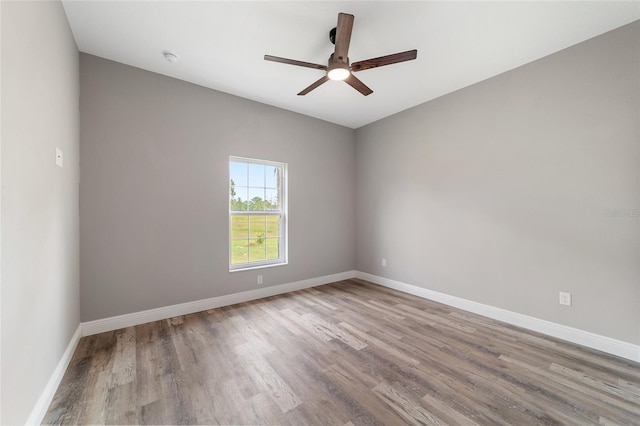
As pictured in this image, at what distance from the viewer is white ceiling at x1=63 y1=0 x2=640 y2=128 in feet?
6.57

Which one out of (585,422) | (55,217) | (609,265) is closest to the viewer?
(585,422)

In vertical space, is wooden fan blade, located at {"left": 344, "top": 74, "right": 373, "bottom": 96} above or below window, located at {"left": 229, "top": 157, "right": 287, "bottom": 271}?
Result: above

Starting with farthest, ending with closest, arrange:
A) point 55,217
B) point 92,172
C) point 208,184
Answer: point 208,184, point 92,172, point 55,217

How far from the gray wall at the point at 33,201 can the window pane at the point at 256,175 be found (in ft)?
6.39

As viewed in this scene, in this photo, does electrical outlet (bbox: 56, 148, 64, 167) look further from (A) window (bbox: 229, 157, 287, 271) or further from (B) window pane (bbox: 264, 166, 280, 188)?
(B) window pane (bbox: 264, 166, 280, 188)

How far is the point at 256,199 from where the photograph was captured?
149 inches

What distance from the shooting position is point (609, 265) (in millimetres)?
2258

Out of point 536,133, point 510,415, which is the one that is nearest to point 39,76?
point 510,415

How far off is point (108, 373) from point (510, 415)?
2859 millimetres

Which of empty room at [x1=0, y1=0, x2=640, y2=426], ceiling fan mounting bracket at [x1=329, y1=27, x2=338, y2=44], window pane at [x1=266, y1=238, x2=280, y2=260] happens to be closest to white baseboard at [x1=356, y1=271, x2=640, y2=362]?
empty room at [x1=0, y1=0, x2=640, y2=426]

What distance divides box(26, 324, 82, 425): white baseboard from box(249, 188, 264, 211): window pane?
228 cm

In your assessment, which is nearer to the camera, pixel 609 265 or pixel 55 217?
pixel 55 217

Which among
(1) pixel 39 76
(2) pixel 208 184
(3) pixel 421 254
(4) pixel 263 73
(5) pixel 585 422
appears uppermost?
(4) pixel 263 73

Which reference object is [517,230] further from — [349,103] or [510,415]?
[349,103]
